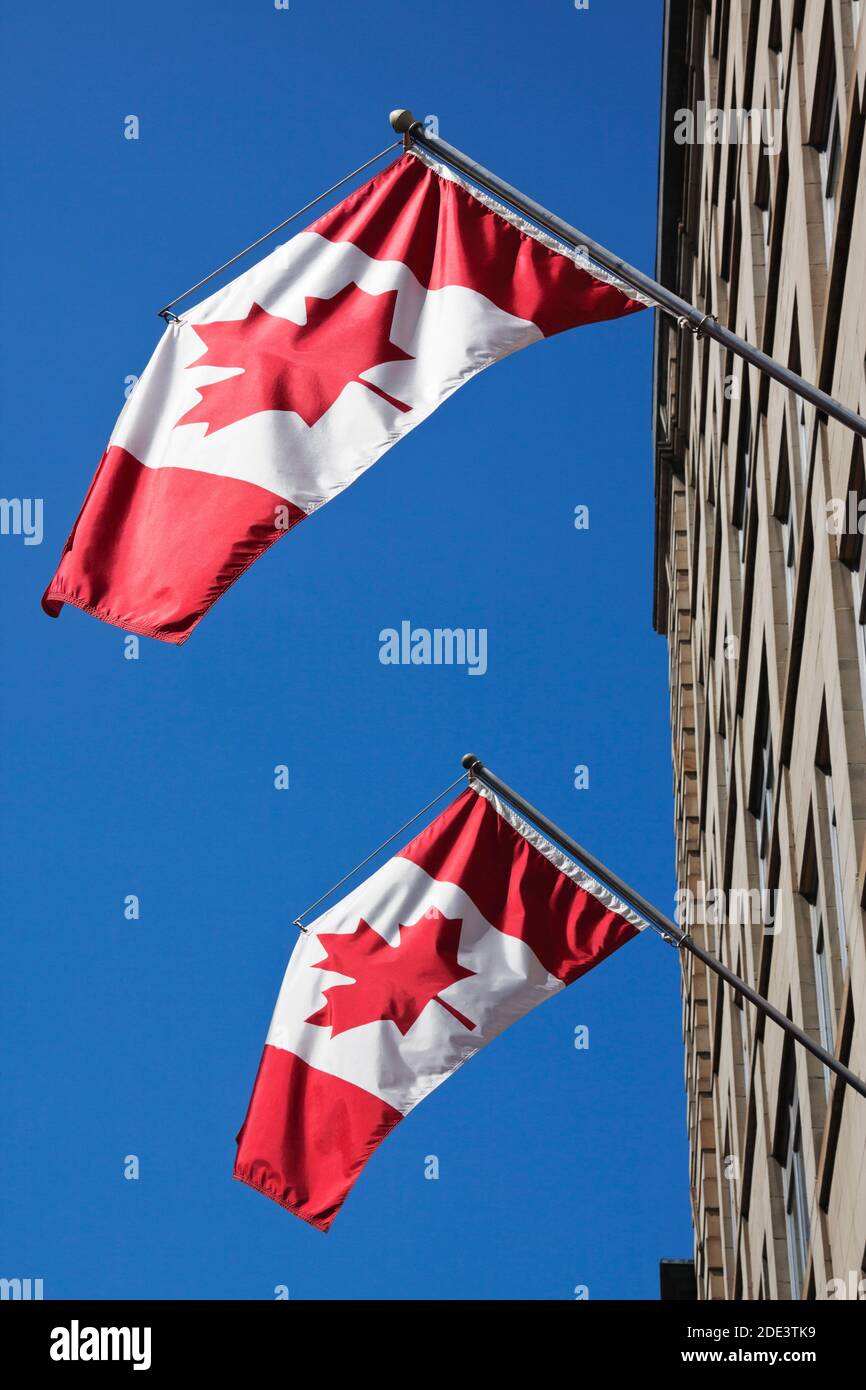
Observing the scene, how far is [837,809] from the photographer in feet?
53.0

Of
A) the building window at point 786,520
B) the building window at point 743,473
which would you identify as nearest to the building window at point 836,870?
the building window at point 786,520

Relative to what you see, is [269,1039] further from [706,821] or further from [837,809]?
[706,821]

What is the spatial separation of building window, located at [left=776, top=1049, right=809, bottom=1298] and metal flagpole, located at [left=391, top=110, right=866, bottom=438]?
10.6 meters

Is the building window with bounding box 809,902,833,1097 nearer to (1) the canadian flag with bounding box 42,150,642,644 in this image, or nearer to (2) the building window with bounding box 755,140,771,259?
(1) the canadian flag with bounding box 42,150,642,644

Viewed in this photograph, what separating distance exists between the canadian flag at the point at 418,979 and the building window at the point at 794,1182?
6186 mm

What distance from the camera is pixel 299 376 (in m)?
12.2

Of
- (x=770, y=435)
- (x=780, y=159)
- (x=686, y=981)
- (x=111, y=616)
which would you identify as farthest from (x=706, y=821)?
(x=111, y=616)

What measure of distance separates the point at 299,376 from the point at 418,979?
16.5 feet

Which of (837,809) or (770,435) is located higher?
(770,435)

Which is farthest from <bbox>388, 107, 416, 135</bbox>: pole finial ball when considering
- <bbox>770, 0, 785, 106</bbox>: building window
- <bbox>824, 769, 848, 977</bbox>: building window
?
<bbox>770, 0, 785, 106</bbox>: building window

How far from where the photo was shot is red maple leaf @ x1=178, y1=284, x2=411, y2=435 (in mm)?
12141

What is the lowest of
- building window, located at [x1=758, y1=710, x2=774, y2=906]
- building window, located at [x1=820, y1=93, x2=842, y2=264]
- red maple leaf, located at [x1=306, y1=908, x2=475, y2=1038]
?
red maple leaf, located at [x1=306, y1=908, x2=475, y2=1038]

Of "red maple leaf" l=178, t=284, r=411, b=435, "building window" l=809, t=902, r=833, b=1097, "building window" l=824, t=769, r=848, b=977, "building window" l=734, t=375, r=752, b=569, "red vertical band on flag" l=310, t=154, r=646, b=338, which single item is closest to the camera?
"red vertical band on flag" l=310, t=154, r=646, b=338
